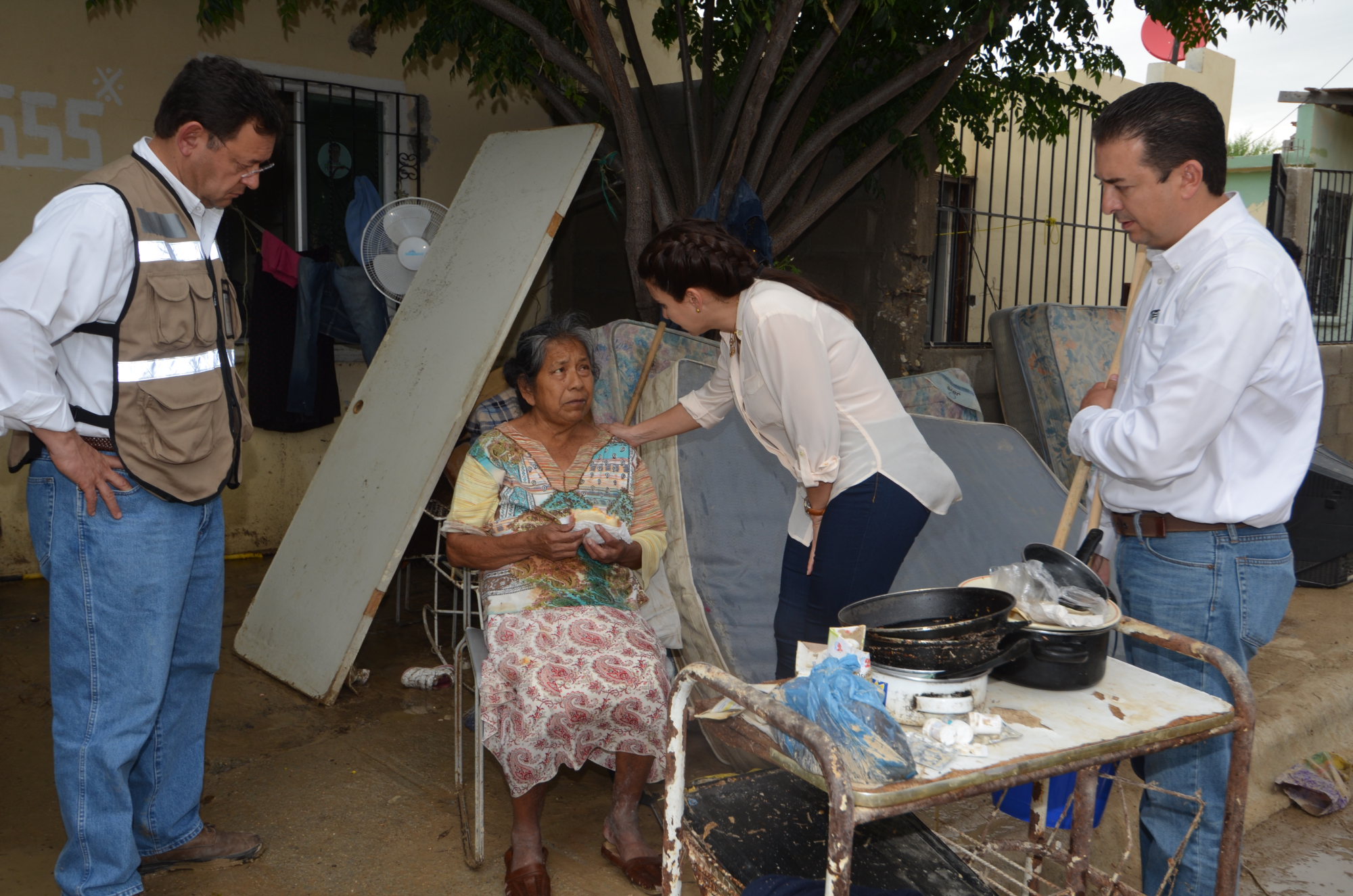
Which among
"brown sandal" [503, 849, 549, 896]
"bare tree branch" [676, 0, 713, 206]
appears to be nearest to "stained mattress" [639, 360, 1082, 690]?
"brown sandal" [503, 849, 549, 896]

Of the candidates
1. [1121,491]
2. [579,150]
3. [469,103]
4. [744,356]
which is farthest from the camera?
[469,103]

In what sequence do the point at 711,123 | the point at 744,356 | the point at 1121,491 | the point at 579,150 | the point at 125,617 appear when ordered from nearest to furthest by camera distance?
the point at 1121,491 → the point at 125,617 → the point at 744,356 → the point at 579,150 → the point at 711,123

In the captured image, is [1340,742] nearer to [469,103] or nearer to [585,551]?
[585,551]

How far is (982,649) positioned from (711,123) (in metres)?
4.40

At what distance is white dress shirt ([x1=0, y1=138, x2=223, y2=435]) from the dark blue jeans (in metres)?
1.70

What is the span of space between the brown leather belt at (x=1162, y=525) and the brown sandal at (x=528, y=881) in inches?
66.5

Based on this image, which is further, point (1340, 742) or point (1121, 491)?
point (1340, 742)

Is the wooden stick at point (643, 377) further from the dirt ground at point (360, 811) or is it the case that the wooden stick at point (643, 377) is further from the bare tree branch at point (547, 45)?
the bare tree branch at point (547, 45)

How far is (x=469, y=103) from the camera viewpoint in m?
6.73

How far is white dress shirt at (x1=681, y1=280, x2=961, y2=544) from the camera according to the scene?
2.52 meters

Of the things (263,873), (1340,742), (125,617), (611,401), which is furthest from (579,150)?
(1340,742)

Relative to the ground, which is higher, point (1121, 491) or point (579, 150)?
point (579, 150)

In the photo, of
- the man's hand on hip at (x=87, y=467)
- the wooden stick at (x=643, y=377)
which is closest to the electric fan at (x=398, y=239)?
the wooden stick at (x=643, y=377)

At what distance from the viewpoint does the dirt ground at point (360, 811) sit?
110 inches
